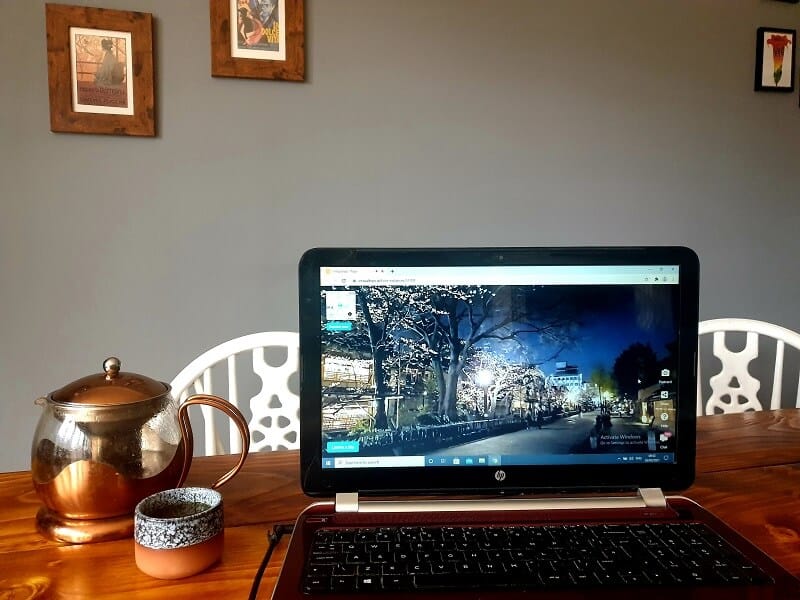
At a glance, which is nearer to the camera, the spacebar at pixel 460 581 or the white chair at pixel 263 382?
the spacebar at pixel 460 581

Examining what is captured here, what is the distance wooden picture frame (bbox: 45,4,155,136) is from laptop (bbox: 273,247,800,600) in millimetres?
1148

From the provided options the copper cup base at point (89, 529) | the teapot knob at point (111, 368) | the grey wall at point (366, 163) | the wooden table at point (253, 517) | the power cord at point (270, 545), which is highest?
the grey wall at point (366, 163)

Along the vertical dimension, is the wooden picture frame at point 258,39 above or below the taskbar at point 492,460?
above

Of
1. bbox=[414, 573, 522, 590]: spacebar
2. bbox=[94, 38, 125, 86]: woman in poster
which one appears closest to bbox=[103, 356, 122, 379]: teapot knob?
bbox=[414, 573, 522, 590]: spacebar

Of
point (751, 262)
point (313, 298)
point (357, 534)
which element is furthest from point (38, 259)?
point (751, 262)

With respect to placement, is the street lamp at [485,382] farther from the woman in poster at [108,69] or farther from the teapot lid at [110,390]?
the woman in poster at [108,69]

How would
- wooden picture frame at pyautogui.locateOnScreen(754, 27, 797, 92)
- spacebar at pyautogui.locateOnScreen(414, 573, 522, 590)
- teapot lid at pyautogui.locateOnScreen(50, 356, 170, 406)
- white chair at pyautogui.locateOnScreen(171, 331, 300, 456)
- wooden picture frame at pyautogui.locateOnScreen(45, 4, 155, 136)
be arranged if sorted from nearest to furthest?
1. spacebar at pyautogui.locateOnScreen(414, 573, 522, 590)
2. teapot lid at pyautogui.locateOnScreen(50, 356, 170, 406)
3. white chair at pyautogui.locateOnScreen(171, 331, 300, 456)
4. wooden picture frame at pyautogui.locateOnScreen(45, 4, 155, 136)
5. wooden picture frame at pyautogui.locateOnScreen(754, 27, 797, 92)

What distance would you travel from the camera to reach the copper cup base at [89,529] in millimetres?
732

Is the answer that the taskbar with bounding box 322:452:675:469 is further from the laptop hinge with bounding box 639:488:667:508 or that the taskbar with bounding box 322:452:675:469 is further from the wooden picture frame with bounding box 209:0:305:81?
the wooden picture frame with bounding box 209:0:305:81

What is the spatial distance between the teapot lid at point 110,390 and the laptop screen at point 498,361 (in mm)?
188

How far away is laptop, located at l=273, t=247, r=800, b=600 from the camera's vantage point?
79cm

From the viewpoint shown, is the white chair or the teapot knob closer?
the teapot knob

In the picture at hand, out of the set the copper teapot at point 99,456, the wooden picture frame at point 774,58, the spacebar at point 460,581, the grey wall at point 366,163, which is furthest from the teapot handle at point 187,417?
the wooden picture frame at point 774,58

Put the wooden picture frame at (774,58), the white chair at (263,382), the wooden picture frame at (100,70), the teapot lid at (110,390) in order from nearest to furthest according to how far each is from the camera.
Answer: the teapot lid at (110,390) < the white chair at (263,382) < the wooden picture frame at (100,70) < the wooden picture frame at (774,58)
